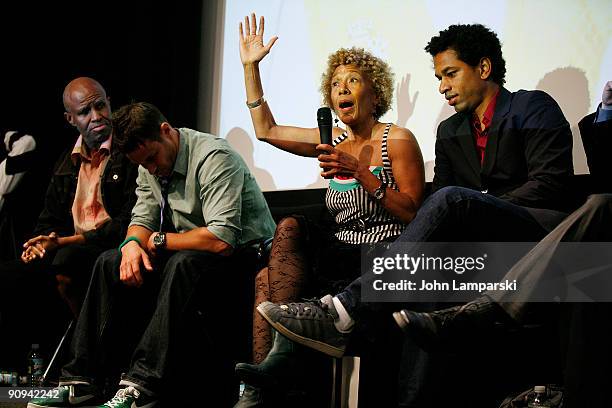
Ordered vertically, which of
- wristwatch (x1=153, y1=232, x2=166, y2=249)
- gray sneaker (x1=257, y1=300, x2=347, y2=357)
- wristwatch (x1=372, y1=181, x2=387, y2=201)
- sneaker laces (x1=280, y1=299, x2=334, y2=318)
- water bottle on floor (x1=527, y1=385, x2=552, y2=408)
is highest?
wristwatch (x1=372, y1=181, x2=387, y2=201)

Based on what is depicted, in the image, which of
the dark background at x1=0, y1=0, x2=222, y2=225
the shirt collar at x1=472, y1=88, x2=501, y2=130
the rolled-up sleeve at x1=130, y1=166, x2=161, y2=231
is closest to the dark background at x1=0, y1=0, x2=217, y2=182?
the dark background at x1=0, y1=0, x2=222, y2=225

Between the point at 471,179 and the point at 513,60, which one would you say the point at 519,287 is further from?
the point at 513,60

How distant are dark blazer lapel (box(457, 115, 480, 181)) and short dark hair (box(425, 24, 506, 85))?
18 centimetres

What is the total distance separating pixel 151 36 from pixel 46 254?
57.4 inches

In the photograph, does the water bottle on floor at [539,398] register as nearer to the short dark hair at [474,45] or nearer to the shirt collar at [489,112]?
the shirt collar at [489,112]

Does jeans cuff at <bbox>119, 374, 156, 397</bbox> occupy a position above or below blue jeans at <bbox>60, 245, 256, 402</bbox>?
below

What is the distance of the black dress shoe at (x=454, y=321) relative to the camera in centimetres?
188

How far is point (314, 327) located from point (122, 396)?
0.74 meters

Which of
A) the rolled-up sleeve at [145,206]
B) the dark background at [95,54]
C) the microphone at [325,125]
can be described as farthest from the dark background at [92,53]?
the microphone at [325,125]

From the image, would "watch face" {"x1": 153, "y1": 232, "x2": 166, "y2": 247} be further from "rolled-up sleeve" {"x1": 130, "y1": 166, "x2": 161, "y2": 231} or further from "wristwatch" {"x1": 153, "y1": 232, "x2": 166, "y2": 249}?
"rolled-up sleeve" {"x1": 130, "y1": 166, "x2": 161, "y2": 231}

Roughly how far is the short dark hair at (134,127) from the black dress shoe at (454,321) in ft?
4.48

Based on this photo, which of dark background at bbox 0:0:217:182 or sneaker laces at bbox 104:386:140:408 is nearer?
sneaker laces at bbox 104:386:140:408

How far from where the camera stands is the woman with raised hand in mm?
2416

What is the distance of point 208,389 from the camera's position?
275 centimetres
